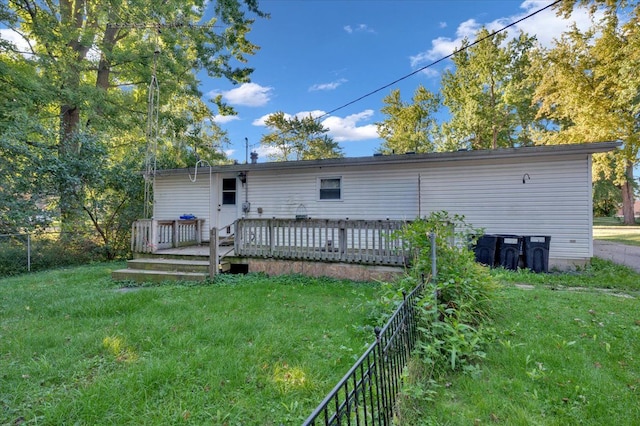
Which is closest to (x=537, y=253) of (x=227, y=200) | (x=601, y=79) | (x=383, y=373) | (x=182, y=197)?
(x=383, y=373)

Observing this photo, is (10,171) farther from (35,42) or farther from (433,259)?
(433,259)

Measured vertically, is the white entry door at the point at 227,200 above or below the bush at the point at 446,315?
above

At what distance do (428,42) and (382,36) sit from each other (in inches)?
82.1

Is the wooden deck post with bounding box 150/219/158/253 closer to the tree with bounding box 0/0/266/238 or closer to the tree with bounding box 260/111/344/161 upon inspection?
the tree with bounding box 0/0/266/238

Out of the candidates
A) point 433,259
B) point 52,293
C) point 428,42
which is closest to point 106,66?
point 52,293

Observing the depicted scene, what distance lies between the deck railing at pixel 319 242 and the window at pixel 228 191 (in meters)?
3.50

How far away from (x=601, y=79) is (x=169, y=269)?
19.9 metres

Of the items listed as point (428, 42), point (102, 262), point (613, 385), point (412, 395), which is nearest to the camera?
point (412, 395)

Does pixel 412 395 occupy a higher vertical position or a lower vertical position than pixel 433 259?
lower

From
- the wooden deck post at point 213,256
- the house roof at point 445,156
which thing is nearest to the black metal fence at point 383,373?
the wooden deck post at point 213,256

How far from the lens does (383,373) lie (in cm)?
183

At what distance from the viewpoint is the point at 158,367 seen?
2668 millimetres

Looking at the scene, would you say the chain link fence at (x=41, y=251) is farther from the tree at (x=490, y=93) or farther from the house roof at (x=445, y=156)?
the tree at (x=490, y=93)

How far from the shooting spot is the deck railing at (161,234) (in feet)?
24.5
